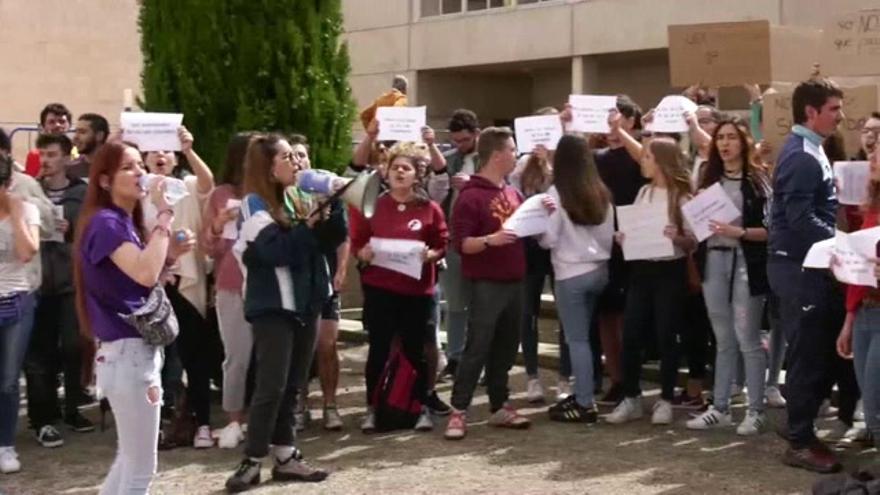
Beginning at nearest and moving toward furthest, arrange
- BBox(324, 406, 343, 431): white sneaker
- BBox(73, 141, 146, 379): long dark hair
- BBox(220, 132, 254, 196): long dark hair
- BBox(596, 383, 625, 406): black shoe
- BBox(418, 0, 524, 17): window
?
BBox(73, 141, 146, 379): long dark hair → BBox(220, 132, 254, 196): long dark hair → BBox(324, 406, 343, 431): white sneaker → BBox(596, 383, 625, 406): black shoe → BBox(418, 0, 524, 17): window

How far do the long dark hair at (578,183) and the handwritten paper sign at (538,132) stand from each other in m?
0.34

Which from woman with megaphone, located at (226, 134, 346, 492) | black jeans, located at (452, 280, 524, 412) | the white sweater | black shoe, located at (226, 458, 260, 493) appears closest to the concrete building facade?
the white sweater

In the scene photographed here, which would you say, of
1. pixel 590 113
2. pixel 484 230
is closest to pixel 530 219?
pixel 484 230

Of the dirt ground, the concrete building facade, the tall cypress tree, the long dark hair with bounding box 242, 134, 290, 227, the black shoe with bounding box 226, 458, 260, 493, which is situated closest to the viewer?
the long dark hair with bounding box 242, 134, 290, 227

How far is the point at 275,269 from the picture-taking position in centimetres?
702

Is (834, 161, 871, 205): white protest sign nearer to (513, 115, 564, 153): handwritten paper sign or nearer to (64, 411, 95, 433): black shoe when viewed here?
(513, 115, 564, 153): handwritten paper sign

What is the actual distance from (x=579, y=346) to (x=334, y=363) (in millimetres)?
1662

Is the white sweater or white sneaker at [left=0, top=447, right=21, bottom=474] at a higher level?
the white sweater

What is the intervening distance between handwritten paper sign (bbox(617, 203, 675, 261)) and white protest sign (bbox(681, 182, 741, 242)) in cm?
32

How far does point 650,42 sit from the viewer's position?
928 inches

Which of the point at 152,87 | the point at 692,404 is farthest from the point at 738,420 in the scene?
the point at 152,87

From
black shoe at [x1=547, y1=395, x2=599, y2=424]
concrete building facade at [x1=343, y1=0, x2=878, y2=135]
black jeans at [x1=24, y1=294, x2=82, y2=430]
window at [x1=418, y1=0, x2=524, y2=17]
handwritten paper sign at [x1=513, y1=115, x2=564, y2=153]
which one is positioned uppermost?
window at [x1=418, y1=0, x2=524, y2=17]

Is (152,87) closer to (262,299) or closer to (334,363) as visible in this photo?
(334,363)

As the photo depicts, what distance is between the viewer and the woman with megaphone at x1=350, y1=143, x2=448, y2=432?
848cm
